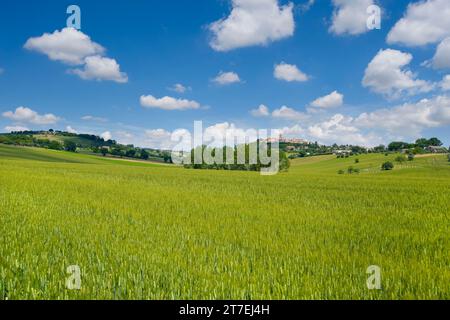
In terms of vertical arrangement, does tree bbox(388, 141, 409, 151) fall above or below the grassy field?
above

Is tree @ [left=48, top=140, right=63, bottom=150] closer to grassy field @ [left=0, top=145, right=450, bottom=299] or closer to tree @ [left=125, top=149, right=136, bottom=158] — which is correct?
tree @ [left=125, top=149, right=136, bottom=158]

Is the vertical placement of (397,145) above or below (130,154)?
above

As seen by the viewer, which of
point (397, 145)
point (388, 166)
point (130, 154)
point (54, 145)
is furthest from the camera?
point (397, 145)

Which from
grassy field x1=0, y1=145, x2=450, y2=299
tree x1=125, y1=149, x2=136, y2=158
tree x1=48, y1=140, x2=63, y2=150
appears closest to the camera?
grassy field x1=0, y1=145, x2=450, y2=299

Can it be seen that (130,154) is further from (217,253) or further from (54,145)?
(217,253)

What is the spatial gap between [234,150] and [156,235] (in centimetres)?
10173

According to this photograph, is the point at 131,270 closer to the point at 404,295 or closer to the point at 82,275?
the point at 82,275

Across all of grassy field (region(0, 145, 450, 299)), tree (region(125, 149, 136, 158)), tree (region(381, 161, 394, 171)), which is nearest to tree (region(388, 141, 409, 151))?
tree (region(381, 161, 394, 171))

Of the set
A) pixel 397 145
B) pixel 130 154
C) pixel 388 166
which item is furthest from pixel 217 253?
pixel 397 145

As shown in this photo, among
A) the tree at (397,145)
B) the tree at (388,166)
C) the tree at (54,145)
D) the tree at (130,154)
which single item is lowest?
the tree at (388,166)

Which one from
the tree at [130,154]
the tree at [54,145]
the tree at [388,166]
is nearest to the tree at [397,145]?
the tree at [388,166]

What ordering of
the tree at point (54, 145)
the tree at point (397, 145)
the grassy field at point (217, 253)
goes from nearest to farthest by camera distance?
the grassy field at point (217, 253)
the tree at point (54, 145)
the tree at point (397, 145)

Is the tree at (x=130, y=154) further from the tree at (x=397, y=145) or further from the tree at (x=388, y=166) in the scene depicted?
the tree at (x=397, y=145)

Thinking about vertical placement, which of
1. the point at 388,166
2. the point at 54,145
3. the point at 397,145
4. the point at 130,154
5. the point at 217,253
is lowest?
the point at 388,166
